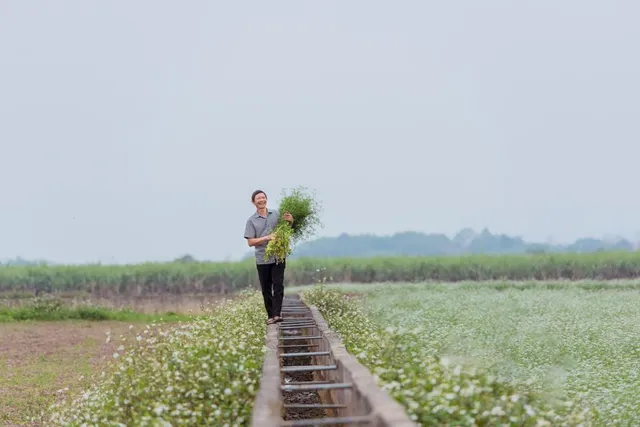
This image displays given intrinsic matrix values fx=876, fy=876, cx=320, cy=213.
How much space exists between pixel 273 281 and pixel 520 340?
441 cm

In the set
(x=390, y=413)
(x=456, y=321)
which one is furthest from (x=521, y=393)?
(x=456, y=321)

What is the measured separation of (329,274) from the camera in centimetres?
3922

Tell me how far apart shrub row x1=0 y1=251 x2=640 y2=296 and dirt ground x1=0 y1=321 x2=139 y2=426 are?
11314 mm

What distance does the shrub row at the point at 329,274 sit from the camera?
3816cm

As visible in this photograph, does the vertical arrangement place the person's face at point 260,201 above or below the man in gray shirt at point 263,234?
above

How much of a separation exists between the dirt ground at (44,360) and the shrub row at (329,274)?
1131 cm

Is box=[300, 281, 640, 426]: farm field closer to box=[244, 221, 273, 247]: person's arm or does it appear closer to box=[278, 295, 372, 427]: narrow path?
box=[278, 295, 372, 427]: narrow path

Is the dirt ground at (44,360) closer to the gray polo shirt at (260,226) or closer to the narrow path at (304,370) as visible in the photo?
the narrow path at (304,370)

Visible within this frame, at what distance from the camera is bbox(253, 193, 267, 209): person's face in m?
12.0

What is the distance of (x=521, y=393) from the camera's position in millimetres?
6883

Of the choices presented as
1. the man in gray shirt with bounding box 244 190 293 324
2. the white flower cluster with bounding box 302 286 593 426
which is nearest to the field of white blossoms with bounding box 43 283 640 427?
the white flower cluster with bounding box 302 286 593 426

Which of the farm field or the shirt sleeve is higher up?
the shirt sleeve

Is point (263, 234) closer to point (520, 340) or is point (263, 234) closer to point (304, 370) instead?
point (304, 370)

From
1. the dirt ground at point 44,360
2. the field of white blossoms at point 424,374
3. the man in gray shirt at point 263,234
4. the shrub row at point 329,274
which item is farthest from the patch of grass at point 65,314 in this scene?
the man in gray shirt at point 263,234
